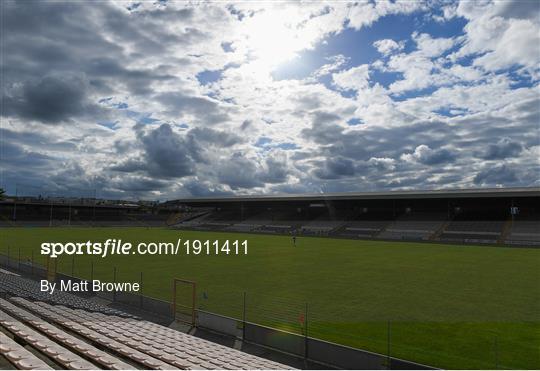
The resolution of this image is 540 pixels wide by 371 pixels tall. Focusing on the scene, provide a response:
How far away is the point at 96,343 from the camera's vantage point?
39.5 ft

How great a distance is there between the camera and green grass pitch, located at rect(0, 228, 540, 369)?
13539 mm

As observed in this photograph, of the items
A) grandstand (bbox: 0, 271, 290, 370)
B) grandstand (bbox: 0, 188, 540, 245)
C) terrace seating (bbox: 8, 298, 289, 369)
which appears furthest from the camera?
grandstand (bbox: 0, 188, 540, 245)

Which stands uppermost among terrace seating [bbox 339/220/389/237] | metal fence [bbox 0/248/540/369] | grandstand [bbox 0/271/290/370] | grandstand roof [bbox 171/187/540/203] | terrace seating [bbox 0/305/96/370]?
grandstand roof [bbox 171/187/540/203]

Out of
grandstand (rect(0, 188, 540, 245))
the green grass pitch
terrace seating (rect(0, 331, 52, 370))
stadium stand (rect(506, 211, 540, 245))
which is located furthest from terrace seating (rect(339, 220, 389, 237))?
terrace seating (rect(0, 331, 52, 370))

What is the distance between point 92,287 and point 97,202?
103 metres

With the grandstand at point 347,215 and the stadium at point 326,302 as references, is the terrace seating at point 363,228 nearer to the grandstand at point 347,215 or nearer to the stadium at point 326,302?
the grandstand at point 347,215

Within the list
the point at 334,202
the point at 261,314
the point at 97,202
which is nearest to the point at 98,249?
the point at 261,314

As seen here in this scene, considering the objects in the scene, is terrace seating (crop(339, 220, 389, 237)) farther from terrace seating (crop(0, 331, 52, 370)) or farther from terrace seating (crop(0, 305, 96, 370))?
terrace seating (crop(0, 331, 52, 370))

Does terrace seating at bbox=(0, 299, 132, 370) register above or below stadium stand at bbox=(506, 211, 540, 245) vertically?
below

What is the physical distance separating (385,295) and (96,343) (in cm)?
1470

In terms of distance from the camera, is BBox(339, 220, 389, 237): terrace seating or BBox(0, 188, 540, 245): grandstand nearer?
BBox(0, 188, 540, 245): grandstand

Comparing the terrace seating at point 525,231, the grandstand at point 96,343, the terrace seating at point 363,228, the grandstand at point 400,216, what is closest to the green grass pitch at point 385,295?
the grandstand at point 96,343

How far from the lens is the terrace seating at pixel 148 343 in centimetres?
1051

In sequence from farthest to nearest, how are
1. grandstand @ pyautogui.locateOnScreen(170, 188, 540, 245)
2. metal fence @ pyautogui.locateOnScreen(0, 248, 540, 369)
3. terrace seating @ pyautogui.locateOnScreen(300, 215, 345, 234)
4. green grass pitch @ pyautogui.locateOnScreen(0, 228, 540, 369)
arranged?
1. terrace seating @ pyautogui.locateOnScreen(300, 215, 345, 234)
2. grandstand @ pyautogui.locateOnScreen(170, 188, 540, 245)
3. green grass pitch @ pyautogui.locateOnScreen(0, 228, 540, 369)
4. metal fence @ pyautogui.locateOnScreen(0, 248, 540, 369)
